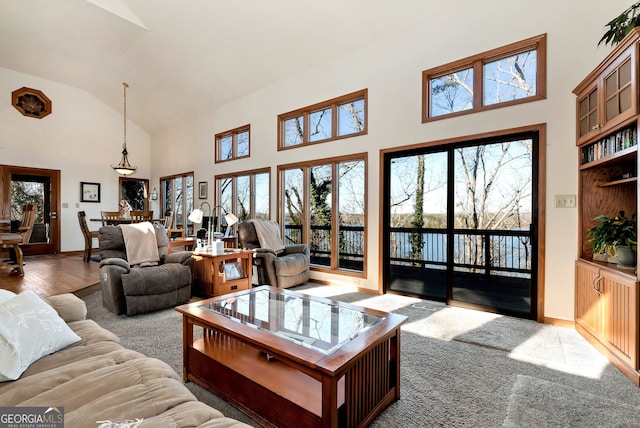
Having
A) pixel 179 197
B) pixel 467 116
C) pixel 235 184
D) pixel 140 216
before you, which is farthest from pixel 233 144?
pixel 467 116

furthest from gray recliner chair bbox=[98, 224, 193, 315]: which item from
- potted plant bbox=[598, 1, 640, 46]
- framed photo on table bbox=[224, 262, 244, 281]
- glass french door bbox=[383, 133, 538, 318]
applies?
potted plant bbox=[598, 1, 640, 46]

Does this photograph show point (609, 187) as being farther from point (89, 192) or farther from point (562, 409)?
point (89, 192)

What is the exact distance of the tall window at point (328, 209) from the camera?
15.6ft

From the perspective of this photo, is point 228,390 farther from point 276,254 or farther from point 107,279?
point 276,254

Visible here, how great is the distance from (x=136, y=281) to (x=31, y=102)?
6.76 metres

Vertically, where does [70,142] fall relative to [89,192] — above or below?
above

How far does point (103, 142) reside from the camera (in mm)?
8000

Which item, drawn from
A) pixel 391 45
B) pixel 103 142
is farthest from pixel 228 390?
pixel 103 142

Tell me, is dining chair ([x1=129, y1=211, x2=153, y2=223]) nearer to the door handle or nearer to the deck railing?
the deck railing

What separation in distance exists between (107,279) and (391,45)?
462 cm

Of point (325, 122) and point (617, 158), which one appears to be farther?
point (325, 122)

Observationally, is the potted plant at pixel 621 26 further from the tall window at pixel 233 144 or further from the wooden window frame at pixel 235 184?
the tall window at pixel 233 144

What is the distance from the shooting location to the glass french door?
11.2ft

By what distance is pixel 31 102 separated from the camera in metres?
6.88
